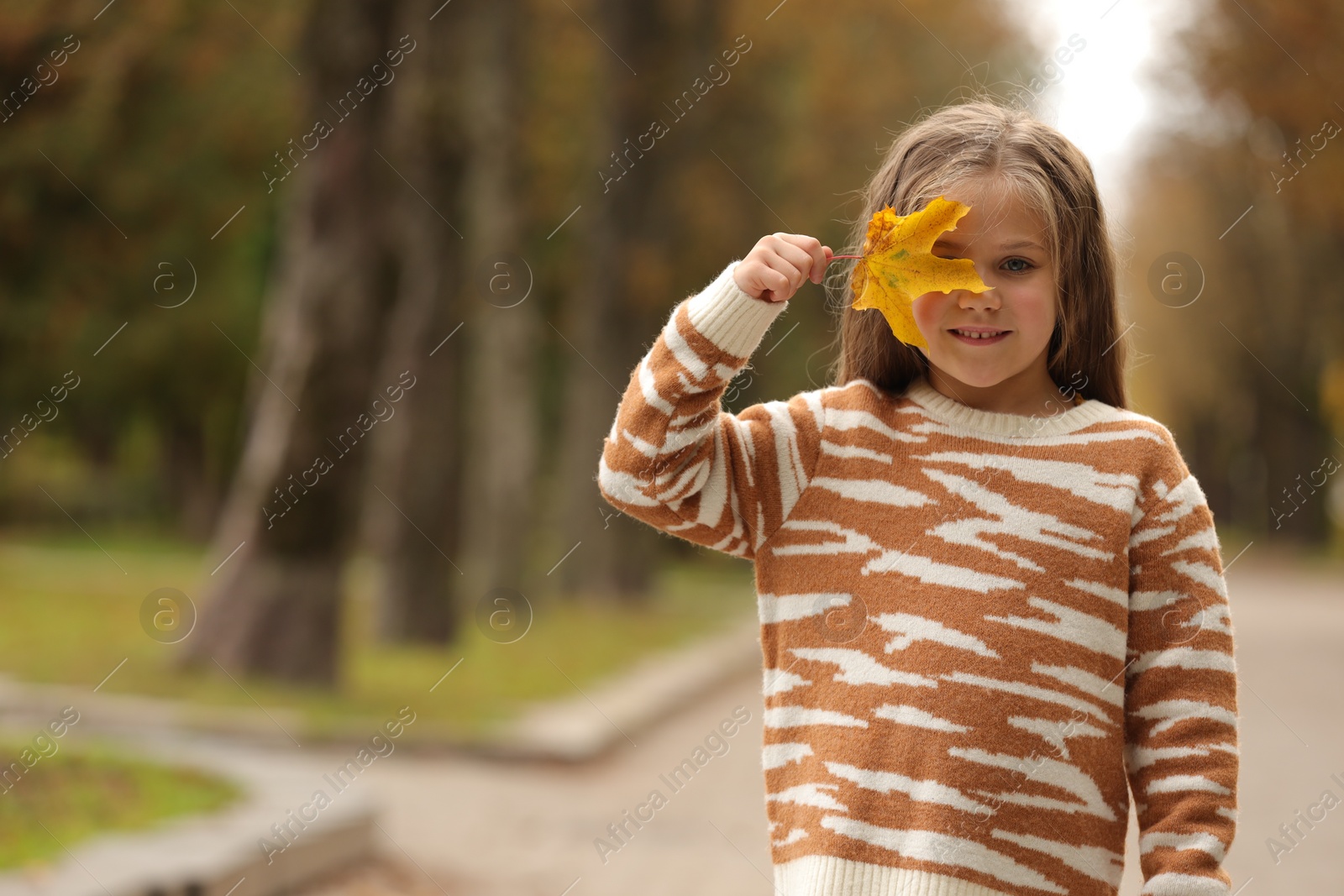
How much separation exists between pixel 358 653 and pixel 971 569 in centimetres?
1047

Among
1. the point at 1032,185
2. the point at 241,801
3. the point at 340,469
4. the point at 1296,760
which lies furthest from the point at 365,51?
the point at 1032,185

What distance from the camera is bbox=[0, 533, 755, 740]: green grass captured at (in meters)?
9.50

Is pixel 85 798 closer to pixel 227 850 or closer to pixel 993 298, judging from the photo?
pixel 227 850

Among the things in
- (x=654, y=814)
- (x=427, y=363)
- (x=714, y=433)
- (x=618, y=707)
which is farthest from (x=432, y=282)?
(x=714, y=433)

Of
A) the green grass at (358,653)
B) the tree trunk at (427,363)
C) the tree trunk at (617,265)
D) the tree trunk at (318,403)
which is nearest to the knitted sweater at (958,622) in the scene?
the green grass at (358,653)

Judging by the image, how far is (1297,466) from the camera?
109ft

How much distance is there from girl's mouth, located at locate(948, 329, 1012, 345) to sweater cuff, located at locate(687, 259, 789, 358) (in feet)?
0.93

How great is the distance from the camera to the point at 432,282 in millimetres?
12938

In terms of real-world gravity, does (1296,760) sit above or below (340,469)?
below

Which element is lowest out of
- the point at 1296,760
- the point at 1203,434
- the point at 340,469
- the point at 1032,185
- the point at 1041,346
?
the point at 1203,434

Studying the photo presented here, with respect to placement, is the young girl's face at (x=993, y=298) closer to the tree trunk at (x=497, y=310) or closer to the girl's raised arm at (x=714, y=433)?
the girl's raised arm at (x=714, y=433)

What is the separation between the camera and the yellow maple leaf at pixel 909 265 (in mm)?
2205

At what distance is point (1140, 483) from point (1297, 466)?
33.5 meters

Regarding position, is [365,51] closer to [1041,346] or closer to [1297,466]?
[1041,346]
